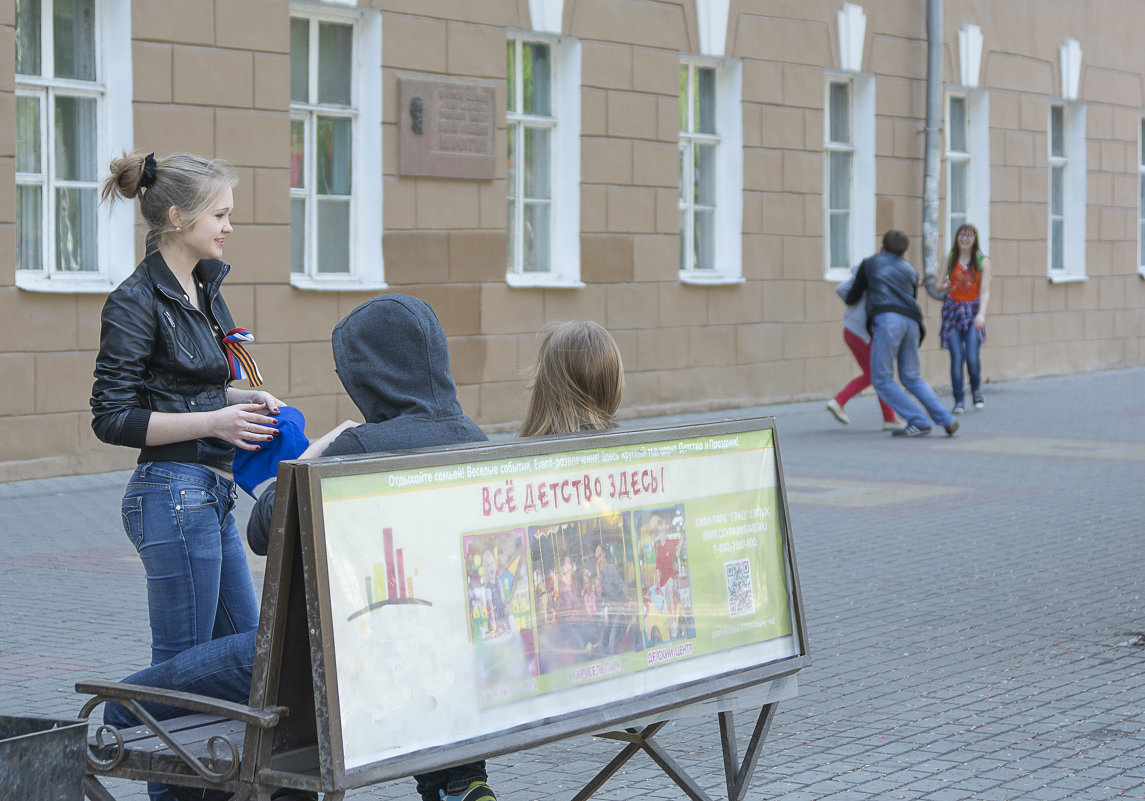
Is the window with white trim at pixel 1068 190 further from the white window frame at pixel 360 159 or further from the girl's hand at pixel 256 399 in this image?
the girl's hand at pixel 256 399

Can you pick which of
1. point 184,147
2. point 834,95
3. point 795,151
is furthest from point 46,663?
point 834,95

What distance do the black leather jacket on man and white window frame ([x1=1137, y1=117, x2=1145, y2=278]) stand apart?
38.0ft

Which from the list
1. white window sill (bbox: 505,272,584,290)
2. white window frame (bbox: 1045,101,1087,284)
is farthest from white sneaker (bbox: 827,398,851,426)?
white window frame (bbox: 1045,101,1087,284)

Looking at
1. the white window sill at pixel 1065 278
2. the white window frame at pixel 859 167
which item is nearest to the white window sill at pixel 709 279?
the white window frame at pixel 859 167

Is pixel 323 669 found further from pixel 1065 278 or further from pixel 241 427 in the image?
pixel 1065 278

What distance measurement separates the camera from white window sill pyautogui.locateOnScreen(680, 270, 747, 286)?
54.4 ft

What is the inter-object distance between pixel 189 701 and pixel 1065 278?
20.8 m

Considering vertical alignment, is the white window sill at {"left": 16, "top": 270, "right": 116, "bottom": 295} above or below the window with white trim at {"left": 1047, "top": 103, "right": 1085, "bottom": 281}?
below

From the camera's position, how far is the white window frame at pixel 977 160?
819 inches

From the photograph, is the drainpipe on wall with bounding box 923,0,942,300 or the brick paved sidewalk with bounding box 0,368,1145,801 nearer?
the brick paved sidewalk with bounding box 0,368,1145,801

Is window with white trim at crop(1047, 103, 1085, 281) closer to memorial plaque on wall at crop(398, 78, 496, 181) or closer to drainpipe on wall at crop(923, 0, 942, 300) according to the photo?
drainpipe on wall at crop(923, 0, 942, 300)

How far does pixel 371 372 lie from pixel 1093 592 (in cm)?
483

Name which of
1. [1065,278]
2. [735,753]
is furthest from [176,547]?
[1065,278]

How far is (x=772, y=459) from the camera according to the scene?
4141 millimetres
